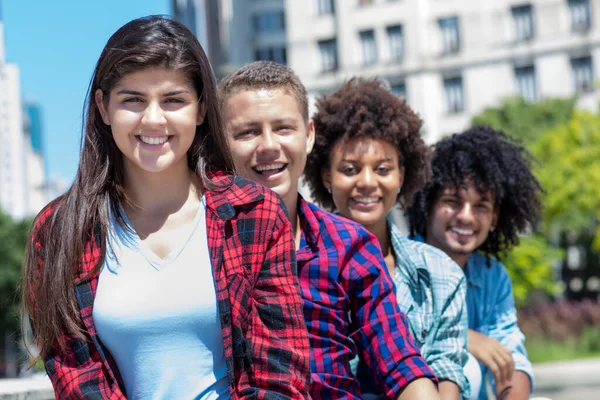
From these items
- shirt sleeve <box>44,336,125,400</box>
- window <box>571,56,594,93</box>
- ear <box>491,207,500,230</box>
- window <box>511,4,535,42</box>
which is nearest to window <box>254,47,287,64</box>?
window <box>511,4,535,42</box>

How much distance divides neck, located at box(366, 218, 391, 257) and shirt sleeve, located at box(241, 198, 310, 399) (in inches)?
44.9

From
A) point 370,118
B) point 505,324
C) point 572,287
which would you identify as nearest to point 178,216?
point 370,118

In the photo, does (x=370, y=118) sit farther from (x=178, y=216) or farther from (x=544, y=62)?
(x=544, y=62)

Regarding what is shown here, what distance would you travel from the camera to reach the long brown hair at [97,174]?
8.23 feet

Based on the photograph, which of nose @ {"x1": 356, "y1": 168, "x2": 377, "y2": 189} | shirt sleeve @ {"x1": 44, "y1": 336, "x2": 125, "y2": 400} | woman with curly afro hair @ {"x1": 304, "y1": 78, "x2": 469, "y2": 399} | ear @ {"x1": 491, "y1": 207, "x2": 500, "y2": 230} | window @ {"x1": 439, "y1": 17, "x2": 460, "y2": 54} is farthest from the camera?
window @ {"x1": 439, "y1": 17, "x2": 460, "y2": 54}

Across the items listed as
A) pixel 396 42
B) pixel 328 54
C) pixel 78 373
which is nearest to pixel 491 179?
pixel 78 373

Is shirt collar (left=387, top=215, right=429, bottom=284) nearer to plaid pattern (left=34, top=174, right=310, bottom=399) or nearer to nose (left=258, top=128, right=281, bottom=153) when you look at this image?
nose (left=258, top=128, right=281, bottom=153)

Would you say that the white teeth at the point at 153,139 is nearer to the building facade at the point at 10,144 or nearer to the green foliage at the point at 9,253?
the green foliage at the point at 9,253

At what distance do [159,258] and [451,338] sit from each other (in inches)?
50.6

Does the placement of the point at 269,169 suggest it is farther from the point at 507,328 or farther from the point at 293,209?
the point at 507,328

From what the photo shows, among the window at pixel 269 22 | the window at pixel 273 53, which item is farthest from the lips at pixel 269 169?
the window at pixel 269 22

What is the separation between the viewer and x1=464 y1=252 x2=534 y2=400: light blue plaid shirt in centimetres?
416

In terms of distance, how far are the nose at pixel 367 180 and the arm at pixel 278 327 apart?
1095mm

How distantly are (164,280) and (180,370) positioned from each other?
242 mm
